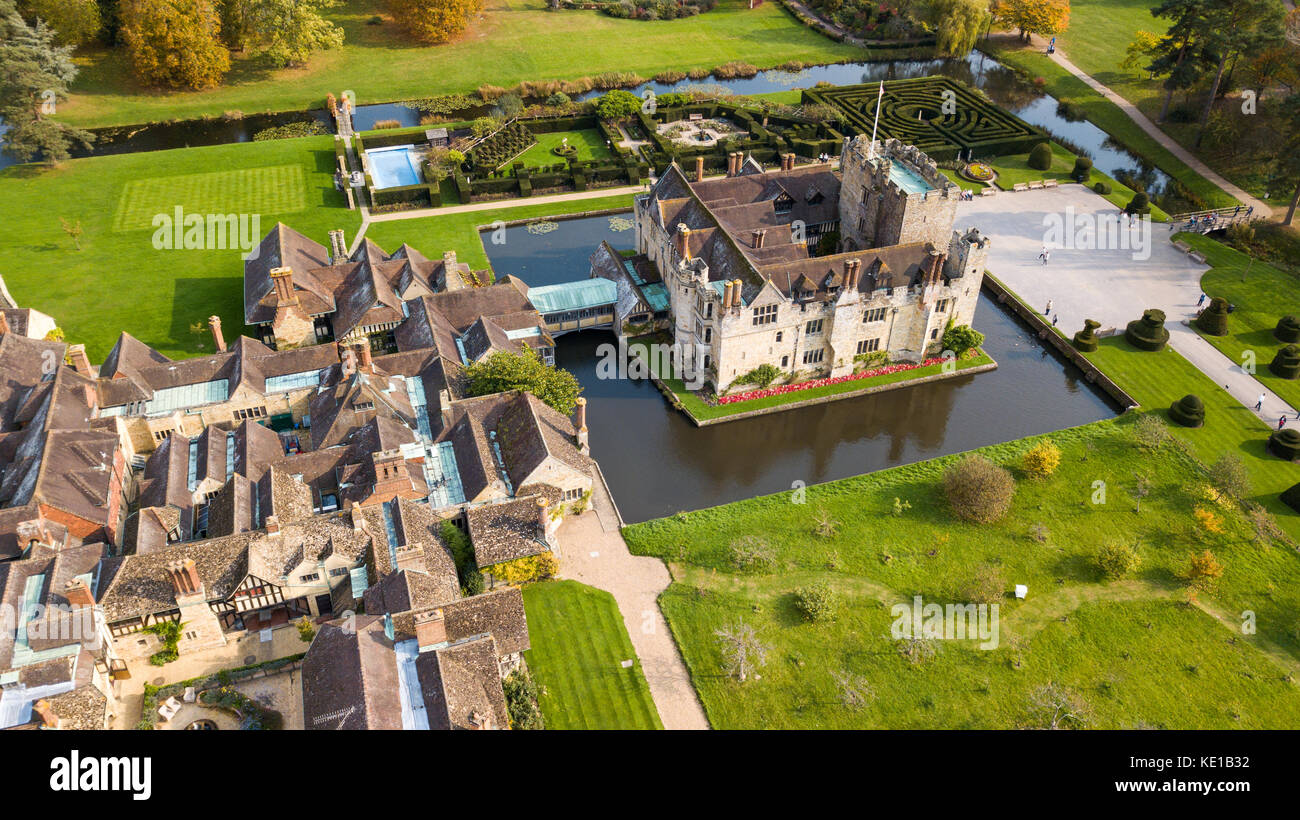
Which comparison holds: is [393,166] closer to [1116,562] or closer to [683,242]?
[683,242]

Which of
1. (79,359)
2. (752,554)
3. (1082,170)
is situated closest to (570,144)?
(1082,170)

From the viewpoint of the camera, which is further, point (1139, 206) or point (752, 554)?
point (1139, 206)

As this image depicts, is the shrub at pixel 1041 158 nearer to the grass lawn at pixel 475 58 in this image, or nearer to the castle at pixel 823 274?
the castle at pixel 823 274

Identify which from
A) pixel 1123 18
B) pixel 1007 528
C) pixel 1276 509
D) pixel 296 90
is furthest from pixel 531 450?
pixel 1123 18

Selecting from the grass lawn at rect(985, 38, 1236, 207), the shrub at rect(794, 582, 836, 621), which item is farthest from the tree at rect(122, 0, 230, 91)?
the grass lawn at rect(985, 38, 1236, 207)

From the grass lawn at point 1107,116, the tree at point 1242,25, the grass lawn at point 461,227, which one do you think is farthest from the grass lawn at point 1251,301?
the grass lawn at point 461,227

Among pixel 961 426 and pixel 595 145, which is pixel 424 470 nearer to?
pixel 961 426
